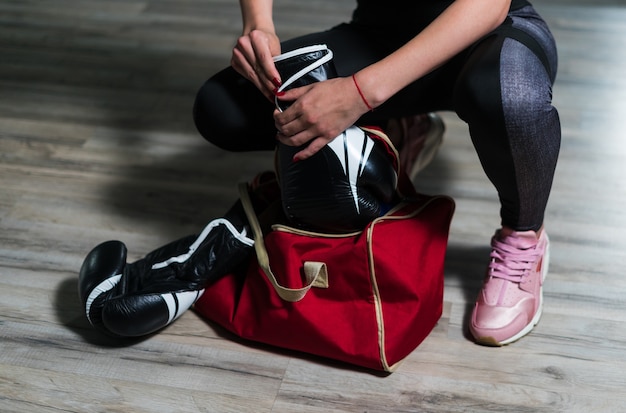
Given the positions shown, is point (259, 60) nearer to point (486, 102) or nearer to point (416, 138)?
point (486, 102)

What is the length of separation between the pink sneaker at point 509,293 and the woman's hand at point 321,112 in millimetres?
386

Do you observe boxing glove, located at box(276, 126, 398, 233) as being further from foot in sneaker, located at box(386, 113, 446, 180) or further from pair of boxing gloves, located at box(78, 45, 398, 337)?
foot in sneaker, located at box(386, 113, 446, 180)

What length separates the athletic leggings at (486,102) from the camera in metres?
1.33

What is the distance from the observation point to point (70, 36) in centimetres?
268

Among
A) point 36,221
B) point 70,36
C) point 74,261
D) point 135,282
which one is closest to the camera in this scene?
point 135,282

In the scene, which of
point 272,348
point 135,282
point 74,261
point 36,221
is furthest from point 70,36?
point 272,348

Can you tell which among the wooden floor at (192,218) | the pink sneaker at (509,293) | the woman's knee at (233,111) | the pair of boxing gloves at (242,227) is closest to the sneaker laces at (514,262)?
the pink sneaker at (509,293)

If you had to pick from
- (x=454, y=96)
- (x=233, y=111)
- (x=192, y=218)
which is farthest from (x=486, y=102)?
(x=192, y=218)

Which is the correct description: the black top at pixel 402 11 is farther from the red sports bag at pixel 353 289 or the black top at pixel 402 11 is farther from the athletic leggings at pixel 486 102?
the red sports bag at pixel 353 289

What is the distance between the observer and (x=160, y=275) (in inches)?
59.2

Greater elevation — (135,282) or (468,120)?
(468,120)

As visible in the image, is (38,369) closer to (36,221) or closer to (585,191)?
(36,221)

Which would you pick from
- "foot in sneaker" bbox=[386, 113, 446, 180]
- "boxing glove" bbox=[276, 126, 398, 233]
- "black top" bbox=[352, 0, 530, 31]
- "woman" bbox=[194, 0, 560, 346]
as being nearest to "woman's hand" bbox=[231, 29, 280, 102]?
"woman" bbox=[194, 0, 560, 346]

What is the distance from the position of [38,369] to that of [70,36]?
1.54 m
